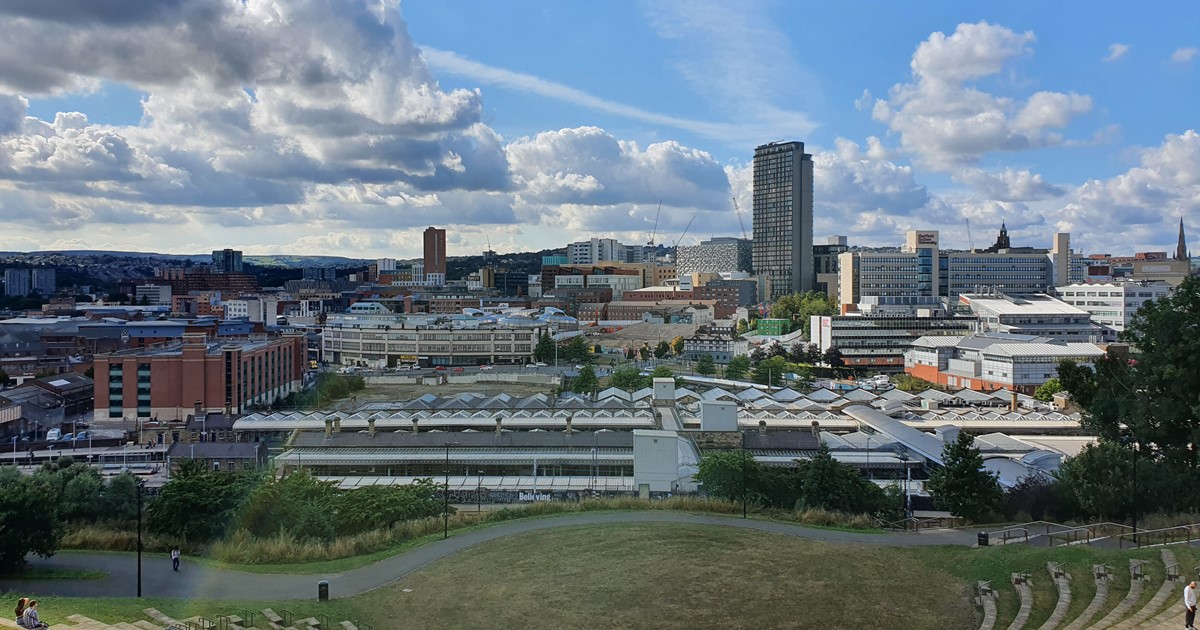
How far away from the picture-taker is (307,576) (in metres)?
8.66

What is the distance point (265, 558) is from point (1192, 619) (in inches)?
333

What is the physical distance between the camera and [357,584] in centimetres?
823

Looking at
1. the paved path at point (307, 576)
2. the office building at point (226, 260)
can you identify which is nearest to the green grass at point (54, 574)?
the paved path at point (307, 576)

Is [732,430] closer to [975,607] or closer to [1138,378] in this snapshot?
[1138,378]

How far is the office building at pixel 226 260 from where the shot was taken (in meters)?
97.3

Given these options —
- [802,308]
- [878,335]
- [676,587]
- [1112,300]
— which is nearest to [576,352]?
[878,335]

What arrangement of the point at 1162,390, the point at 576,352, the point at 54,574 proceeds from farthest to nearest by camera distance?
the point at 576,352 < the point at 1162,390 < the point at 54,574

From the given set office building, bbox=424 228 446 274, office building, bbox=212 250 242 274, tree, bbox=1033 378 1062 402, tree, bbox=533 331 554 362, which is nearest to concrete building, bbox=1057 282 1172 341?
tree, bbox=1033 378 1062 402

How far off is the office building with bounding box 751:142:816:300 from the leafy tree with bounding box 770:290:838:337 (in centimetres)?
1750

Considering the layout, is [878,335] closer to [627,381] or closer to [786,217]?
[627,381]

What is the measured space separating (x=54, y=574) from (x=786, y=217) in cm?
7269

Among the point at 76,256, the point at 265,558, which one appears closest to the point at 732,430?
the point at 265,558

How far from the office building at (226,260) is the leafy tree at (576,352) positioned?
65.3 m

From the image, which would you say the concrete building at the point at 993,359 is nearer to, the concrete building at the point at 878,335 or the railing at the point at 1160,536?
the concrete building at the point at 878,335
